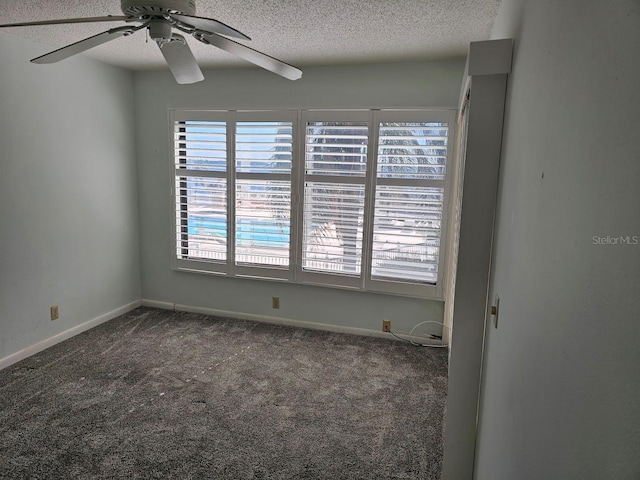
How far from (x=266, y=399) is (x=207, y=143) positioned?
8.16 ft

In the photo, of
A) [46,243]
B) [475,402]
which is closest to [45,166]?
[46,243]

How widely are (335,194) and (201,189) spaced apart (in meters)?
1.39

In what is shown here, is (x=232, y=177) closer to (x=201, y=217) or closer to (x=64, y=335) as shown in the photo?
(x=201, y=217)

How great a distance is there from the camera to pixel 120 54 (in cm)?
341

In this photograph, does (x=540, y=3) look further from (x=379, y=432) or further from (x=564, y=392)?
(x=379, y=432)

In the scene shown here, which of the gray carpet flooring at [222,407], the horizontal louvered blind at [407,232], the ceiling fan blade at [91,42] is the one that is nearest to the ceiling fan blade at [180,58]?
the ceiling fan blade at [91,42]

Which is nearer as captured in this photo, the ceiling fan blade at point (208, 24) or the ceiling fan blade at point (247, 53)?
the ceiling fan blade at point (208, 24)

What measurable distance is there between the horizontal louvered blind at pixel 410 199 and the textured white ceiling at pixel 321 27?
63 cm

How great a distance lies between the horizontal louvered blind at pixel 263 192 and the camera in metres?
3.73

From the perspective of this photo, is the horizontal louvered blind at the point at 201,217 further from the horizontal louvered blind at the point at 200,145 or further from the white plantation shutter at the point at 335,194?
the white plantation shutter at the point at 335,194

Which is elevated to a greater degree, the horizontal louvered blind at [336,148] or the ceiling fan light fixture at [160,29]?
the ceiling fan light fixture at [160,29]

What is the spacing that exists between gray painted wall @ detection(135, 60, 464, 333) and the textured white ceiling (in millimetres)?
182

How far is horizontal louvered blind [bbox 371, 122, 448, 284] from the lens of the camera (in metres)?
3.36

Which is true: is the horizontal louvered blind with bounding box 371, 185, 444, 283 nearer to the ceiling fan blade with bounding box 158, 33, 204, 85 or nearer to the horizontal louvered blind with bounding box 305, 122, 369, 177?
the horizontal louvered blind with bounding box 305, 122, 369, 177
